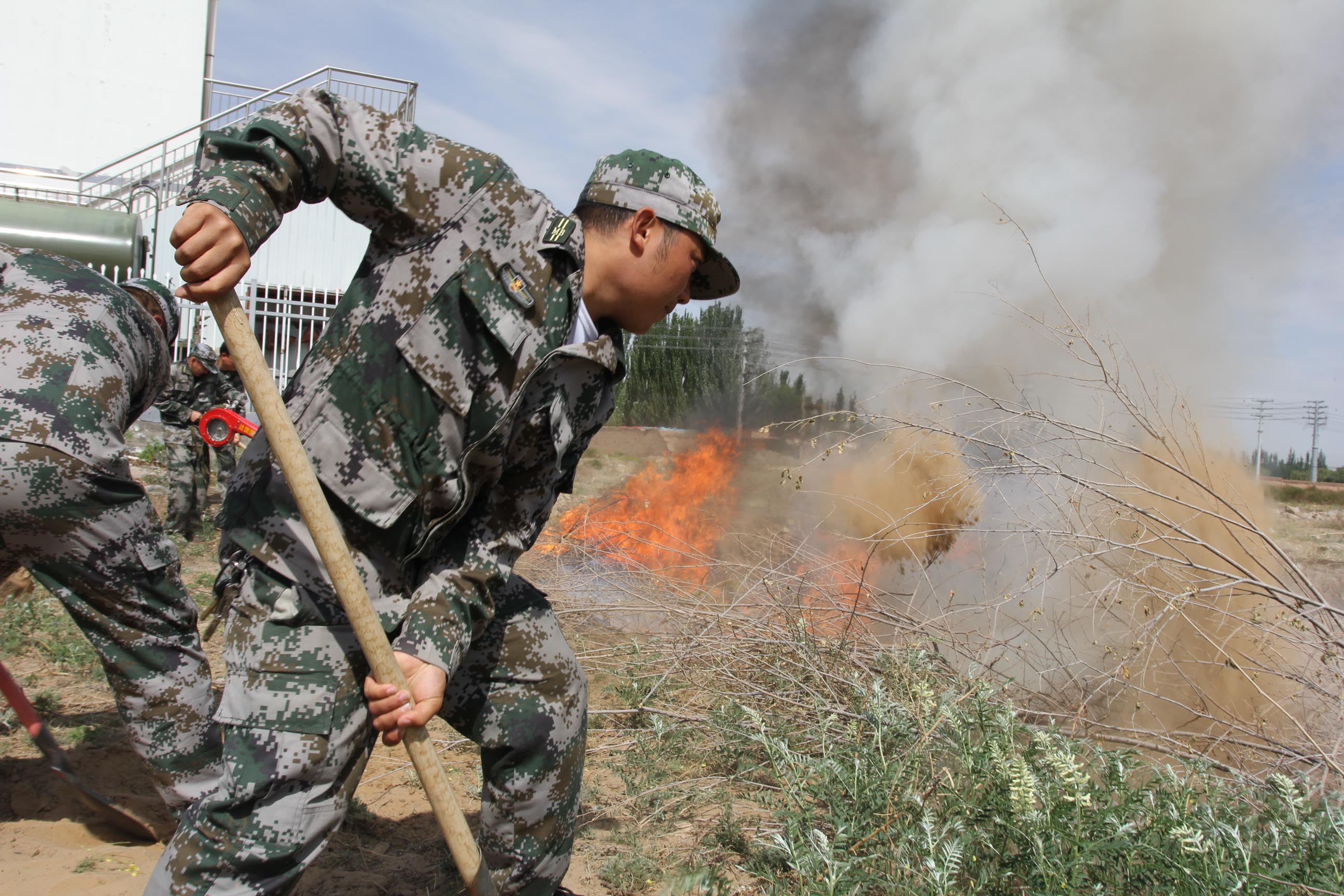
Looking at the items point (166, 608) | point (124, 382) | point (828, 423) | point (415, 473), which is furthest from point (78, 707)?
point (828, 423)

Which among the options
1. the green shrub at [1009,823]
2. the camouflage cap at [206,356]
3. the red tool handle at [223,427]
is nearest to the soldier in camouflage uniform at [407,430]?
the green shrub at [1009,823]

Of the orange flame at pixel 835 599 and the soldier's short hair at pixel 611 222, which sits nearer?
the soldier's short hair at pixel 611 222

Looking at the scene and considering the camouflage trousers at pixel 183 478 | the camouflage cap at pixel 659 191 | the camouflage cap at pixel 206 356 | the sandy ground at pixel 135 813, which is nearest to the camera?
the camouflage cap at pixel 659 191

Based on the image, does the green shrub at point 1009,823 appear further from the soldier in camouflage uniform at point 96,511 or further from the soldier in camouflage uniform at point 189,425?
the soldier in camouflage uniform at point 189,425

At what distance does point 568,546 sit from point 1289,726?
4.34 meters

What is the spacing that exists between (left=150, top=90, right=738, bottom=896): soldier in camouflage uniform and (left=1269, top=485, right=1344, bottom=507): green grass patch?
92.1ft

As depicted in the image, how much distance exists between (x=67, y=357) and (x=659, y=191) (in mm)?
1782

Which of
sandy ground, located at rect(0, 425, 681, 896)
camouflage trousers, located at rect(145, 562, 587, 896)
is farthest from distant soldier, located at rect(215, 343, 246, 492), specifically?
camouflage trousers, located at rect(145, 562, 587, 896)

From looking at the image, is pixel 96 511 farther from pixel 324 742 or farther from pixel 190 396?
pixel 190 396

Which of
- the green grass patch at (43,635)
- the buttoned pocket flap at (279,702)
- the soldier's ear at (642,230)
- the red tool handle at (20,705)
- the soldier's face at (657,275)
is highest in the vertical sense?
the soldier's ear at (642,230)

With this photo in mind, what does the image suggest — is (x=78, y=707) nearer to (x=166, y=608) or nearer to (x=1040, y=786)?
(x=166, y=608)

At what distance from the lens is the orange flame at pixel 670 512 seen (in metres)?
6.70

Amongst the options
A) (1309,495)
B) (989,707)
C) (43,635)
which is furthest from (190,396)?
(1309,495)

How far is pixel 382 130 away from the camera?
1760 millimetres
